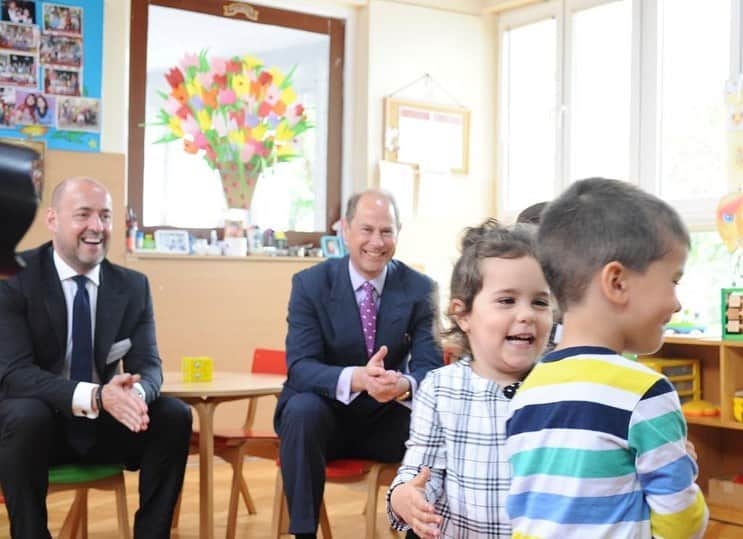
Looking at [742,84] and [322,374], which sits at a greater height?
[742,84]

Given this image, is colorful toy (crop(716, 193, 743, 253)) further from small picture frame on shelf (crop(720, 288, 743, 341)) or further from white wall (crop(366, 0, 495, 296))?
white wall (crop(366, 0, 495, 296))

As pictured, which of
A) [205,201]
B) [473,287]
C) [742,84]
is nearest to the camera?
[473,287]

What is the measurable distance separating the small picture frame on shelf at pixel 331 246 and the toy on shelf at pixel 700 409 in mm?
2186

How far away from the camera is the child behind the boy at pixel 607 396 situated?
1.27 m

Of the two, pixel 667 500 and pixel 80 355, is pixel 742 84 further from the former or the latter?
pixel 667 500

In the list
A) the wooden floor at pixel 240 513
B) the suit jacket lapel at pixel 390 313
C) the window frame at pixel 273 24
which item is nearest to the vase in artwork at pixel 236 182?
the window frame at pixel 273 24

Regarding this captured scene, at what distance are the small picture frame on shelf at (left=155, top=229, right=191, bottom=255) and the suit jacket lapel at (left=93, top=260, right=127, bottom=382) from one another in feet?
6.48

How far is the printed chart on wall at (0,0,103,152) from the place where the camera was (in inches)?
189

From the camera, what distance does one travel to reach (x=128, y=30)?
16.9 feet

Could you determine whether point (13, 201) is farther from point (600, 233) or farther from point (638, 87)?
point (638, 87)

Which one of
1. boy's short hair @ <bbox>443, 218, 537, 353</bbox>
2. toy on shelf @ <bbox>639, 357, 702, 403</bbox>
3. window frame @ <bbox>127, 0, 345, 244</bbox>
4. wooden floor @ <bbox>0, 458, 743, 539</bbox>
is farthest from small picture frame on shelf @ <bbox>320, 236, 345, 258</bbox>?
boy's short hair @ <bbox>443, 218, 537, 353</bbox>

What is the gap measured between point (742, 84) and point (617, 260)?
12.2 feet

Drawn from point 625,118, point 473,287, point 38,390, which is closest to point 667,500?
point 473,287

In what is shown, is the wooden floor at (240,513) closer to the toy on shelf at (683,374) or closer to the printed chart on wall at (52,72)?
the toy on shelf at (683,374)
